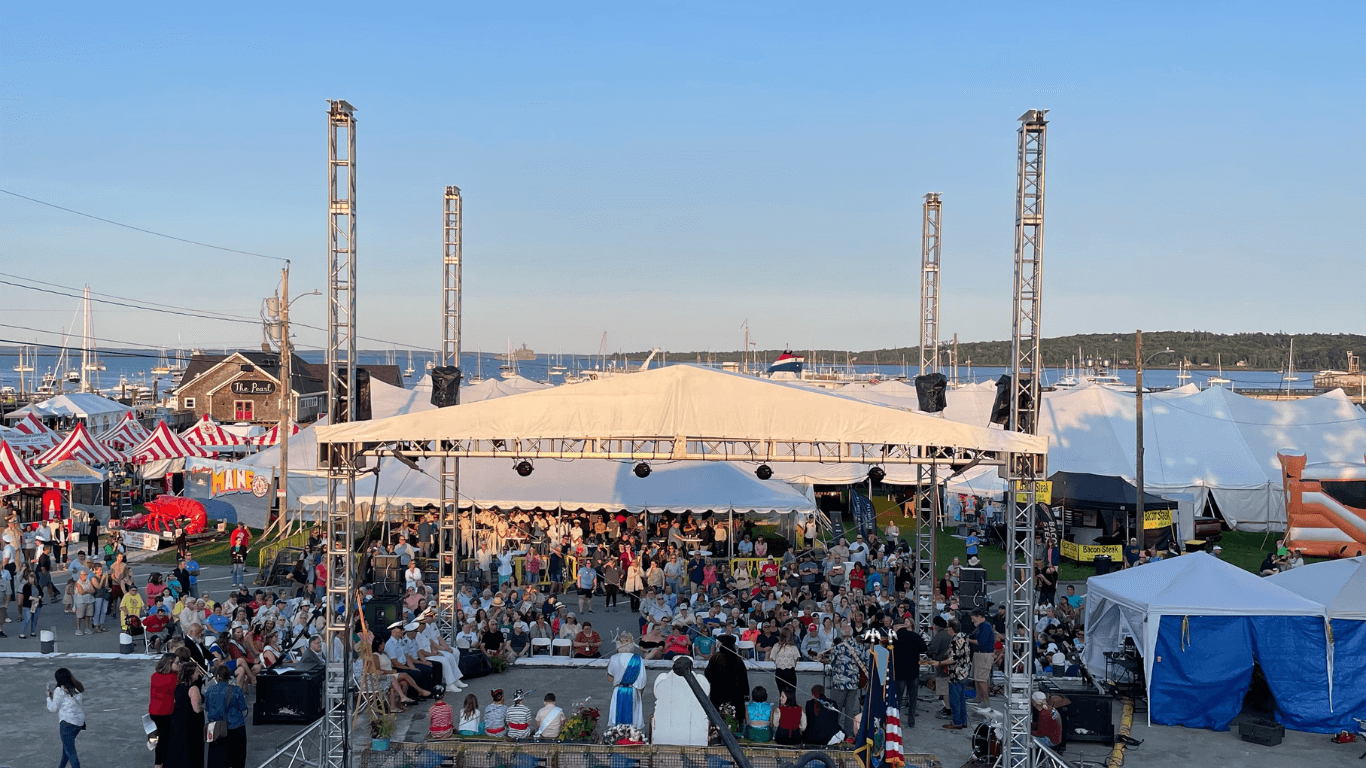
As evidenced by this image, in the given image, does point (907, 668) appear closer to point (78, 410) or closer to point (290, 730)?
point (290, 730)

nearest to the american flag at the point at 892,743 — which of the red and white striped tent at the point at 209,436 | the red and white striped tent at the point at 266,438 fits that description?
the red and white striped tent at the point at 209,436

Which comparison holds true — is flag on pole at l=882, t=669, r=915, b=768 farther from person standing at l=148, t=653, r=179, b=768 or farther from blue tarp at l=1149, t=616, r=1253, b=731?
person standing at l=148, t=653, r=179, b=768

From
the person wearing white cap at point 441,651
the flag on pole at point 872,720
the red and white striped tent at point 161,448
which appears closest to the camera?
the flag on pole at point 872,720

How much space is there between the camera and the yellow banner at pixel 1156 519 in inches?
972

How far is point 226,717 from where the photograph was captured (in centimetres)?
989

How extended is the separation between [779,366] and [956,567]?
3749 centimetres

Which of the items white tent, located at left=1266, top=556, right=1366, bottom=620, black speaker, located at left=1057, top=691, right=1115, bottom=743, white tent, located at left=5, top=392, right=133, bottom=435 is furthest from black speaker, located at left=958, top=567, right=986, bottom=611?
white tent, located at left=5, top=392, right=133, bottom=435

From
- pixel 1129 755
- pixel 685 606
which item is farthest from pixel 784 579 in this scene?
pixel 1129 755

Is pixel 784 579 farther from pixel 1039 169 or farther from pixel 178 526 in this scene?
pixel 178 526

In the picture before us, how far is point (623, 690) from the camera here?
10570mm

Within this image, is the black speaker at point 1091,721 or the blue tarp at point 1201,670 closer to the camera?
the black speaker at point 1091,721

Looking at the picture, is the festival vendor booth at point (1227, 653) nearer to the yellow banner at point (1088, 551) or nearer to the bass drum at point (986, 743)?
the bass drum at point (986, 743)

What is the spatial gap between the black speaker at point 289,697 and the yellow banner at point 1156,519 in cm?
1970

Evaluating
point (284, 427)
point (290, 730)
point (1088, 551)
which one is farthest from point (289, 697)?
point (1088, 551)
